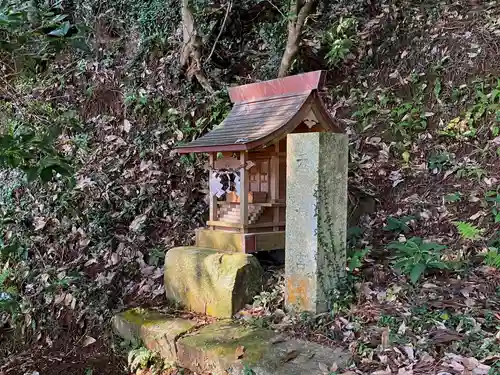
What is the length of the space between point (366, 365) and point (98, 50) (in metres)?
7.92

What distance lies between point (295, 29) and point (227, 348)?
507cm

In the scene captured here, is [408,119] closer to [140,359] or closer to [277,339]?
[277,339]

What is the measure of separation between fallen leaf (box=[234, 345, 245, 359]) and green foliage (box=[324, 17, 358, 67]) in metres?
5.01

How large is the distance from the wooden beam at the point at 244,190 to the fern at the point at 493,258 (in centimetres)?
220

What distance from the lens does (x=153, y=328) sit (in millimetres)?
4461

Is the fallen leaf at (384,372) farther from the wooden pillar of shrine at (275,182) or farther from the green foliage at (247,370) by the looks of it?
the wooden pillar of shrine at (275,182)

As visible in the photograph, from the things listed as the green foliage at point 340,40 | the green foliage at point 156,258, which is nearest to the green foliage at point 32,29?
the green foliage at point 156,258

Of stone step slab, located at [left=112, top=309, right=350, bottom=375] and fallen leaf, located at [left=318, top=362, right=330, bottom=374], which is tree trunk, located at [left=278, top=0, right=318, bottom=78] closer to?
stone step slab, located at [left=112, top=309, right=350, bottom=375]

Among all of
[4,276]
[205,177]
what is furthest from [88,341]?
[205,177]

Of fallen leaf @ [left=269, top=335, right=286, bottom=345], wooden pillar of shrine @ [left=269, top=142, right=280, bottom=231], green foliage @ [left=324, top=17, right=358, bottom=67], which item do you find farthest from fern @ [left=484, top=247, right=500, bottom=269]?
green foliage @ [left=324, top=17, right=358, bottom=67]

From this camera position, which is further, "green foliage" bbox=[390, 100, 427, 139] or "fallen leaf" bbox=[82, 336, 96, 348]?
"green foliage" bbox=[390, 100, 427, 139]

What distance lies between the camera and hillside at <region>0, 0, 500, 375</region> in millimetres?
3697

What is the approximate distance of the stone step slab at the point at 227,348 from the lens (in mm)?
3340

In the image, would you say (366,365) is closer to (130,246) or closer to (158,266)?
(158,266)
